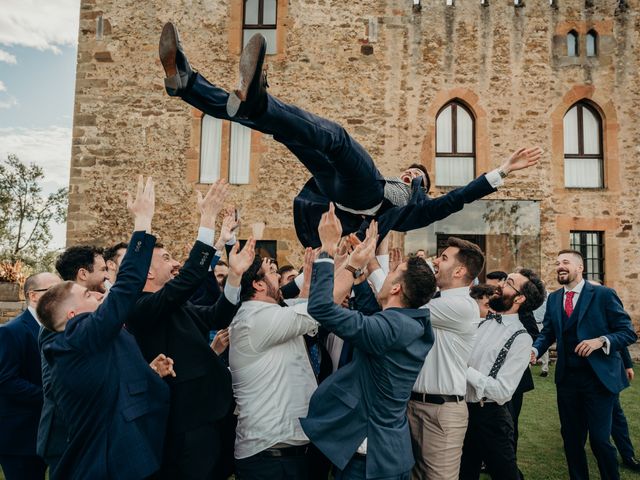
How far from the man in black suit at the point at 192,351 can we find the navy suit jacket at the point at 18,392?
938mm

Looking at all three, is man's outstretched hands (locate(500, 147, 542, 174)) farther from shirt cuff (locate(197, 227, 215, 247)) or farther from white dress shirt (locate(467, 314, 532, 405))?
shirt cuff (locate(197, 227, 215, 247))

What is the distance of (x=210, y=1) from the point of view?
12.4 meters

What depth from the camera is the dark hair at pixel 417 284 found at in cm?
283

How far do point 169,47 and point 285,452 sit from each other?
2.51 m

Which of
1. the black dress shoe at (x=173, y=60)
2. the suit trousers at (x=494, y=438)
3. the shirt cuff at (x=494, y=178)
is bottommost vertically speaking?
the suit trousers at (x=494, y=438)

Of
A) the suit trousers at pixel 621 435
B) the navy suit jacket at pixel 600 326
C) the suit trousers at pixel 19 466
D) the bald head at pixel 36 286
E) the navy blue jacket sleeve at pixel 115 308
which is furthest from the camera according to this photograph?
the suit trousers at pixel 621 435

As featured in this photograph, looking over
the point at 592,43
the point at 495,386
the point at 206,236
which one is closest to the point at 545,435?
the point at 495,386

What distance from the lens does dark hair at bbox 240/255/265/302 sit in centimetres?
322

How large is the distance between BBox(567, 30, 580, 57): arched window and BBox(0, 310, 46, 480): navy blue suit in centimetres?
1292

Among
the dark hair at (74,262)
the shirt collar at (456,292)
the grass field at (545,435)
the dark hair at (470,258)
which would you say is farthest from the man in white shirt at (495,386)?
the dark hair at (74,262)

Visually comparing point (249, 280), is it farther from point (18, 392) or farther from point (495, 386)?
point (495, 386)

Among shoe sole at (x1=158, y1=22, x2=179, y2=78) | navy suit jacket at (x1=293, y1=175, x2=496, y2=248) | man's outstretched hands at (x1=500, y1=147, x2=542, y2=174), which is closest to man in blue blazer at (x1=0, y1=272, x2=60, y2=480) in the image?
shoe sole at (x1=158, y1=22, x2=179, y2=78)

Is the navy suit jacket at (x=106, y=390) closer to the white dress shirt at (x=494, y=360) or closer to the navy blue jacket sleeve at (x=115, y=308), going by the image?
the navy blue jacket sleeve at (x=115, y=308)

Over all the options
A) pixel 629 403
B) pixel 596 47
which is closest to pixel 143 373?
pixel 629 403
